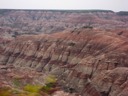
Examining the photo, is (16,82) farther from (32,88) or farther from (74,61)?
(74,61)

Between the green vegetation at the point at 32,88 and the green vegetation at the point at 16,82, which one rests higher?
the green vegetation at the point at 16,82

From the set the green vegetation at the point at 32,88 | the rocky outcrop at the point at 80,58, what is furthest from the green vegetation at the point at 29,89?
the rocky outcrop at the point at 80,58

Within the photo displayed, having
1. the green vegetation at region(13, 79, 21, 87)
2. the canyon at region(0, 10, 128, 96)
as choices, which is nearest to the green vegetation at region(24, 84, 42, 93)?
the green vegetation at region(13, 79, 21, 87)

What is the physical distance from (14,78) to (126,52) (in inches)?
1494

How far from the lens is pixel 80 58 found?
117500mm

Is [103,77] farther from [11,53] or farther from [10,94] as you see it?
[11,53]

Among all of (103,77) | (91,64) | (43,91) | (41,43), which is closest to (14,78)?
(43,91)

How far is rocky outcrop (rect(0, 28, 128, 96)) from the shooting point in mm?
80562

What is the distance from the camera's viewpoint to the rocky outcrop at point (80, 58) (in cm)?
8056

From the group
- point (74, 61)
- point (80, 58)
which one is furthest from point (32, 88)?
point (80, 58)

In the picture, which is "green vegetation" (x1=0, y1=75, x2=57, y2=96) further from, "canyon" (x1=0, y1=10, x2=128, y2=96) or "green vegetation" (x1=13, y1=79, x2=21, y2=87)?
"canyon" (x1=0, y1=10, x2=128, y2=96)

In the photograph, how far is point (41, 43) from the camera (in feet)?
474

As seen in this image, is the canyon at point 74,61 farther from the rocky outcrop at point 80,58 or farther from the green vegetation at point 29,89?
the green vegetation at point 29,89

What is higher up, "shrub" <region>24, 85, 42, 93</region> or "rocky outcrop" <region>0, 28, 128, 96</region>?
"rocky outcrop" <region>0, 28, 128, 96</region>
